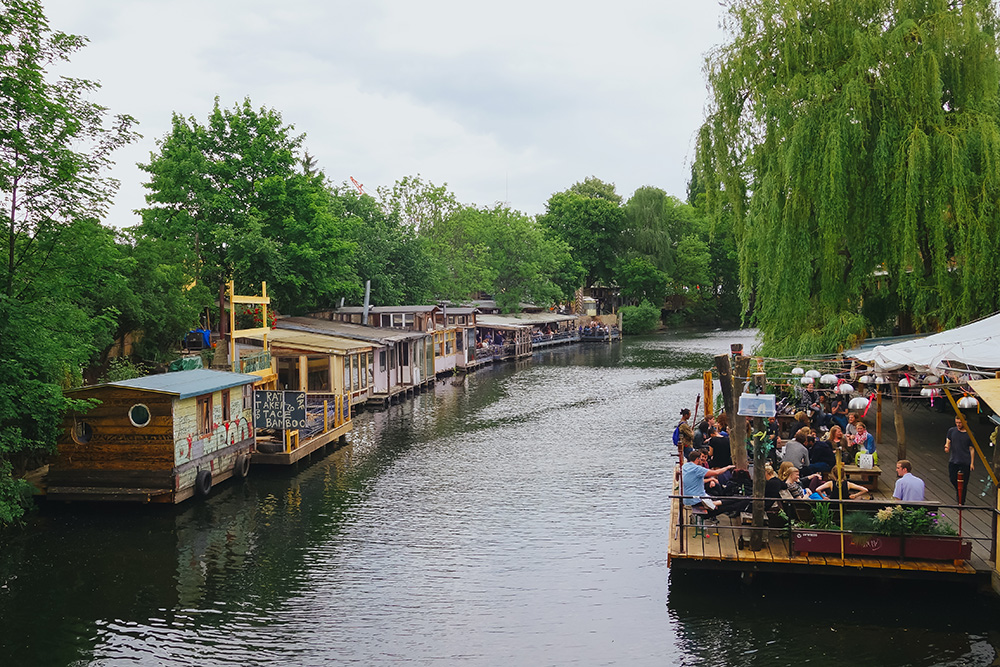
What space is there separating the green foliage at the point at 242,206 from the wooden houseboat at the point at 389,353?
254 centimetres

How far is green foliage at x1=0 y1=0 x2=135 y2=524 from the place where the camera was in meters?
16.5

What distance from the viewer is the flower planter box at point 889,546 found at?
11875mm

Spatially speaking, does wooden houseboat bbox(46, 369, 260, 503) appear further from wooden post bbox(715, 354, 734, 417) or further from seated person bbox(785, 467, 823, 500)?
seated person bbox(785, 467, 823, 500)

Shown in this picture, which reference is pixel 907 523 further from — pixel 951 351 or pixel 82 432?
pixel 82 432

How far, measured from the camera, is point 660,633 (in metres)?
12.1

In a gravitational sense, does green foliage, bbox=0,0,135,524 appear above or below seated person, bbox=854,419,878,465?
above

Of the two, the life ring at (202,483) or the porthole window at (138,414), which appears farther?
the life ring at (202,483)

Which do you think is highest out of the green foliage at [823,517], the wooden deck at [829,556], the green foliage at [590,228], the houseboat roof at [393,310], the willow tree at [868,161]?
the green foliage at [590,228]

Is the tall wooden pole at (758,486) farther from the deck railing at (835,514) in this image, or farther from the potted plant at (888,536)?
the potted plant at (888,536)

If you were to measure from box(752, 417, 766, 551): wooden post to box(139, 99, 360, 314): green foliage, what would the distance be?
88.0 ft

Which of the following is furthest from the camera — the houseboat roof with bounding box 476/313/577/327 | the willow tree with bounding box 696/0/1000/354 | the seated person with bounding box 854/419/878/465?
the houseboat roof with bounding box 476/313/577/327

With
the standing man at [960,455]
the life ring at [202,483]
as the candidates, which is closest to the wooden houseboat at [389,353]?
the life ring at [202,483]

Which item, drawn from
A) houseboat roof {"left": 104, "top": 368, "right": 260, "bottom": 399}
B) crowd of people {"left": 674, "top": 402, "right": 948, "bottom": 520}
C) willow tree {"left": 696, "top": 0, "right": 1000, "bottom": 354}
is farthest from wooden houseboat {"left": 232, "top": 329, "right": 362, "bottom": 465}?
willow tree {"left": 696, "top": 0, "right": 1000, "bottom": 354}

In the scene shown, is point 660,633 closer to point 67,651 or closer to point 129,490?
point 67,651
